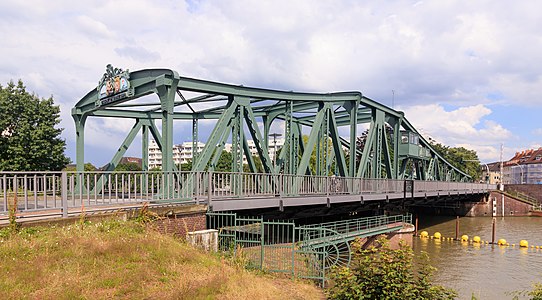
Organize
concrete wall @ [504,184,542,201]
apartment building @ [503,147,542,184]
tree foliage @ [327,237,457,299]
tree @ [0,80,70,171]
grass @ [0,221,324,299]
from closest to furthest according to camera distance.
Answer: grass @ [0,221,324,299] < tree foliage @ [327,237,457,299] < tree @ [0,80,70,171] < concrete wall @ [504,184,542,201] < apartment building @ [503,147,542,184]

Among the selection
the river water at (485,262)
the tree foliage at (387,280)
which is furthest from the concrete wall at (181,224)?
the river water at (485,262)

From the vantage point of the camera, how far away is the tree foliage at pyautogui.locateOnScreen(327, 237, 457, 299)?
771 centimetres

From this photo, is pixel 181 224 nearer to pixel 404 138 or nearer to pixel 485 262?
pixel 485 262

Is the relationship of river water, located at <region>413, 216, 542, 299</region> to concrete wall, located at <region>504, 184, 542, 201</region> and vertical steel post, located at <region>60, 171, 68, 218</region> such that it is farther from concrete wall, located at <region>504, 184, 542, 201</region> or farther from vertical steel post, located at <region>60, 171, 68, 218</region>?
concrete wall, located at <region>504, 184, 542, 201</region>

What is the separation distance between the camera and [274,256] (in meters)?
12.8

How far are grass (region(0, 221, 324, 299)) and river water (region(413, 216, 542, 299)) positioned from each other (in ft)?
27.4

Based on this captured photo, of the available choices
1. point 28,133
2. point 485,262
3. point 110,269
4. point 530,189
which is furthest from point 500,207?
point 110,269

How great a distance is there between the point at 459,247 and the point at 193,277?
27.7 m

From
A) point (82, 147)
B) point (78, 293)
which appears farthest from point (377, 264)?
point (82, 147)

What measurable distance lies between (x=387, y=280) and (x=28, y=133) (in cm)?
2354

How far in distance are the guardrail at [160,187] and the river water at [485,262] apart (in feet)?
16.5

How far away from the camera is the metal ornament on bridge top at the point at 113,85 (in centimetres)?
1572

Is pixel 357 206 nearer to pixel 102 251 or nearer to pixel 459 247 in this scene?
pixel 459 247

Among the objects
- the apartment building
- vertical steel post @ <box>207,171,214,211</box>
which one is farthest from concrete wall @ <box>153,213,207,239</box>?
the apartment building
